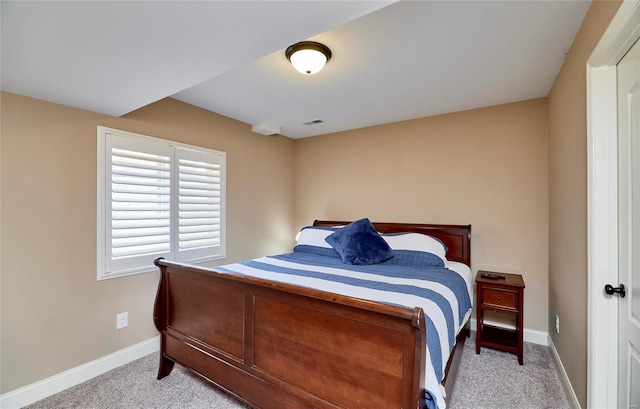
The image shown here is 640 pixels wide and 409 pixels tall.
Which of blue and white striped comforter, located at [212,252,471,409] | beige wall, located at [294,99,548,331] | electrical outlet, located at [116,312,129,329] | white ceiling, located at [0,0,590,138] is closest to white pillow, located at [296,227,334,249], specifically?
blue and white striped comforter, located at [212,252,471,409]

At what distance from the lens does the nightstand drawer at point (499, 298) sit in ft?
8.28

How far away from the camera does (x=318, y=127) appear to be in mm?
3900

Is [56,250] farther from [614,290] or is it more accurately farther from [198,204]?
[614,290]

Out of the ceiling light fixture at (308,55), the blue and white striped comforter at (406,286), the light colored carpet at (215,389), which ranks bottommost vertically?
the light colored carpet at (215,389)

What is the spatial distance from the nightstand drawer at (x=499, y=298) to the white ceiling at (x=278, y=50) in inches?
75.1

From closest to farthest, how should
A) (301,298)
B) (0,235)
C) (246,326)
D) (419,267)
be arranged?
(301,298) → (246,326) → (0,235) → (419,267)

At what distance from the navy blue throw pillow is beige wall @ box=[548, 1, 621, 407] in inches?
55.0

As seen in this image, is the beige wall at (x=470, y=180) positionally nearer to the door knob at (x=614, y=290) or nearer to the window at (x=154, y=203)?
the door knob at (x=614, y=290)

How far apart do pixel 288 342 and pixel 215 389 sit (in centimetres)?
102

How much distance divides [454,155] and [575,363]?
2156 mm

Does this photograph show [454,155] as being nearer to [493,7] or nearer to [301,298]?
[493,7]

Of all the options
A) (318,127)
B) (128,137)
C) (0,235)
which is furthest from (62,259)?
(318,127)

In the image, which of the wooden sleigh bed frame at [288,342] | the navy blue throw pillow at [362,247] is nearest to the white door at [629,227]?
the wooden sleigh bed frame at [288,342]

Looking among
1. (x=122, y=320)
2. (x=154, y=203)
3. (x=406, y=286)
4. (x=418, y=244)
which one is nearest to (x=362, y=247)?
(x=418, y=244)
